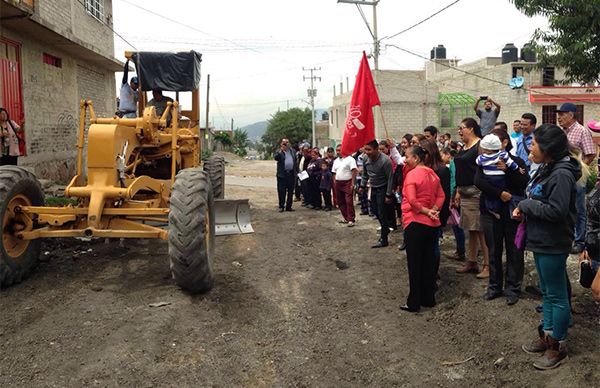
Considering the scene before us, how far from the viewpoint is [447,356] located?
430 centimetres

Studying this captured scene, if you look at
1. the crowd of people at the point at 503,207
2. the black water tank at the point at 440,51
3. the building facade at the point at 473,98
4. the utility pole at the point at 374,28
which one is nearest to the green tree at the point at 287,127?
the black water tank at the point at 440,51

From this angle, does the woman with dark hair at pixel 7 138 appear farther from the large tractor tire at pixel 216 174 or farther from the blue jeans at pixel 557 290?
the blue jeans at pixel 557 290

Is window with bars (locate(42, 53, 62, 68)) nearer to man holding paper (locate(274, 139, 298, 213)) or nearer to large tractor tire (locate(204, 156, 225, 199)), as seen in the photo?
large tractor tire (locate(204, 156, 225, 199))

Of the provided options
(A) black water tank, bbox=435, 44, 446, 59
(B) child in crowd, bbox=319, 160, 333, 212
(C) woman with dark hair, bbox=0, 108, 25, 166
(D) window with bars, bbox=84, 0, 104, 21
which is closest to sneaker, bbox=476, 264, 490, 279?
(B) child in crowd, bbox=319, 160, 333, 212

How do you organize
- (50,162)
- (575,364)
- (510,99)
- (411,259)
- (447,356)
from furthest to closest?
(510,99), (50,162), (411,259), (447,356), (575,364)

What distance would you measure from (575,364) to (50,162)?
11.9 meters

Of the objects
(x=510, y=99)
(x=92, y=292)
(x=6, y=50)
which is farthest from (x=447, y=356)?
(x=510, y=99)

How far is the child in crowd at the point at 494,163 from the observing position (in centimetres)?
487

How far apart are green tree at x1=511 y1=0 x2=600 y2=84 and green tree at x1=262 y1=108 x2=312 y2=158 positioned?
50.8 metres

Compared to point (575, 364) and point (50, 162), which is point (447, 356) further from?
point (50, 162)

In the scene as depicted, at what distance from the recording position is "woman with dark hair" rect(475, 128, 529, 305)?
4938 mm

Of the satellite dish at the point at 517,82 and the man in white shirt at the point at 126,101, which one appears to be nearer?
the man in white shirt at the point at 126,101

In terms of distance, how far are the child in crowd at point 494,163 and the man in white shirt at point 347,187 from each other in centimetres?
485

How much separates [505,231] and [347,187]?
4947 mm
